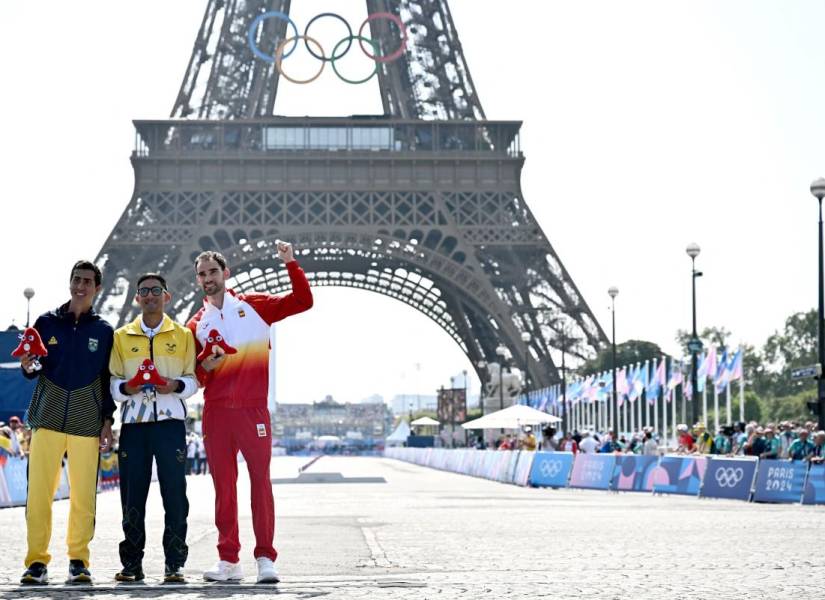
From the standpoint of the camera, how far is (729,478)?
1007 inches

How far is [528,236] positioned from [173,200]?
15.7 m

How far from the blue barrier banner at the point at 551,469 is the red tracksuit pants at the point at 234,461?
24884 millimetres

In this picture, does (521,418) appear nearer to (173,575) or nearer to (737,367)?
(737,367)

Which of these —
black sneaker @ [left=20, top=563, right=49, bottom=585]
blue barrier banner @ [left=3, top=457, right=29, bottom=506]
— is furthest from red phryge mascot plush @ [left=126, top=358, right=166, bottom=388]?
blue barrier banner @ [left=3, top=457, right=29, bottom=506]

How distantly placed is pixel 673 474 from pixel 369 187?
143 feet

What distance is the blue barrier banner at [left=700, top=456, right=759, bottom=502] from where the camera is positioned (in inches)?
984

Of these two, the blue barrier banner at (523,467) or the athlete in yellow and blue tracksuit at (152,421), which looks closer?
the athlete in yellow and blue tracksuit at (152,421)

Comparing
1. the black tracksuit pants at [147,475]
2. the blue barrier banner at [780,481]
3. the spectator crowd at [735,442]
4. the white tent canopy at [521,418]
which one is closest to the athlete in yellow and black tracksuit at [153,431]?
the black tracksuit pants at [147,475]

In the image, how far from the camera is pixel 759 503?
24000 millimetres

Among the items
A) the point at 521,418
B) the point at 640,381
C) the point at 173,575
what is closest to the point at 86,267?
the point at 173,575

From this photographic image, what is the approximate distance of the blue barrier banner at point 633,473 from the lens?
96.1ft

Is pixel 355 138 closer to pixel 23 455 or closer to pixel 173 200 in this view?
pixel 173 200

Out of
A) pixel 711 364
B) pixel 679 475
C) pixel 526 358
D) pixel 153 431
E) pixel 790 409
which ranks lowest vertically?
pixel 679 475

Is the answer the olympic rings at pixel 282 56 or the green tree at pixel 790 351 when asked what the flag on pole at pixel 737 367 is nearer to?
the olympic rings at pixel 282 56
